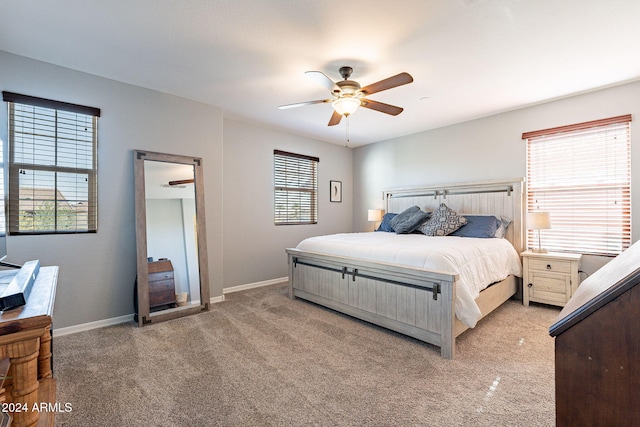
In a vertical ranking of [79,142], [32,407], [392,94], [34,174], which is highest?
[392,94]

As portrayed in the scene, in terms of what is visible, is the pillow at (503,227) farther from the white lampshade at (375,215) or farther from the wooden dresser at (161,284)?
the wooden dresser at (161,284)

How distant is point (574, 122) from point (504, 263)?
1.94 meters

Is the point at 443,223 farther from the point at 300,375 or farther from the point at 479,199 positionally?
the point at 300,375

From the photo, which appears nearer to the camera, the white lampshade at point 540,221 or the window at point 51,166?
the window at point 51,166

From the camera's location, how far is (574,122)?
11.7 feet

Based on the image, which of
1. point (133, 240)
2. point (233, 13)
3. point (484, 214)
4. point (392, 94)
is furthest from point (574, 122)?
point (133, 240)

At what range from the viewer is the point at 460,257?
106 inches

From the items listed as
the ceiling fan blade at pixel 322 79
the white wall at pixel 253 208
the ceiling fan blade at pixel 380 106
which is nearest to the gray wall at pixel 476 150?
the white wall at pixel 253 208

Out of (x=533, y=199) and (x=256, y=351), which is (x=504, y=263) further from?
(x=256, y=351)

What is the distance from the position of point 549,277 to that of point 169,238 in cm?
446

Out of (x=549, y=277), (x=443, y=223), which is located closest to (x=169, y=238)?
(x=443, y=223)

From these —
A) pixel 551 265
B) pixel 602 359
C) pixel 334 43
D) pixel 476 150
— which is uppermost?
pixel 334 43

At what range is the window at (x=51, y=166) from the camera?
2664 mm

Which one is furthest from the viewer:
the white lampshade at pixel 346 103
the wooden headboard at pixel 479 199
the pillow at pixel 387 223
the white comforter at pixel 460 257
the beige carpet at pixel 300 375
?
the pillow at pixel 387 223
